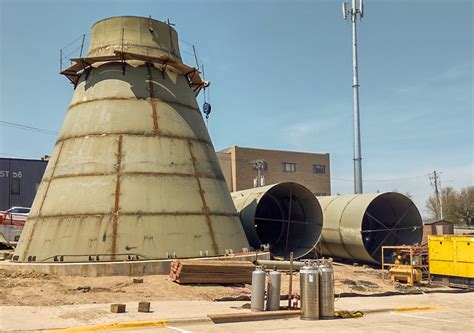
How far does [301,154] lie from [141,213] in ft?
163

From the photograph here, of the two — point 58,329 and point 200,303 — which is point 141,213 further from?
point 58,329

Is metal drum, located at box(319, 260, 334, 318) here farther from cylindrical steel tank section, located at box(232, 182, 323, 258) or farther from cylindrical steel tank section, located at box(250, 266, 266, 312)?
cylindrical steel tank section, located at box(232, 182, 323, 258)

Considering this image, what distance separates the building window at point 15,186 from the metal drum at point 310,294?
4327 centimetres

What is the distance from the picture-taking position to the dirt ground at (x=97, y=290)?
1240cm

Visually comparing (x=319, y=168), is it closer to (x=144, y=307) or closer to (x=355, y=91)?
(x=355, y=91)

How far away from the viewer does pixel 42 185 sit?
60.5 ft

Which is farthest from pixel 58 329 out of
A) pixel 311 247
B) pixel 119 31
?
pixel 311 247

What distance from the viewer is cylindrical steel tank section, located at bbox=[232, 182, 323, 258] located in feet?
78.0

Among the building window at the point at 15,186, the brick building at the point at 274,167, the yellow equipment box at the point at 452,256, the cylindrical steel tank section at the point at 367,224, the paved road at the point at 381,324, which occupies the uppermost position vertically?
the brick building at the point at 274,167

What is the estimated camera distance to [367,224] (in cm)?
2800

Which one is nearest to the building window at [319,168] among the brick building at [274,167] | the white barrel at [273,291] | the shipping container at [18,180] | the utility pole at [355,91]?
the brick building at [274,167]

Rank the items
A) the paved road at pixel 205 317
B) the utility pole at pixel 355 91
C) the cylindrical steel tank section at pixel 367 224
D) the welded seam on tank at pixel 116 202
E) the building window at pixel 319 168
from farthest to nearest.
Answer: the building window at pixel 319 168 → the utility pole at pixel 355 91 → the cylindrical steel tank section at pixel 367 224 → the welded seam on tank at pixel 116 202 → the paved road at pixel 205 317

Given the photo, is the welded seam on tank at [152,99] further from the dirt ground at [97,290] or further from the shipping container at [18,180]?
the shipping container at [18,180]

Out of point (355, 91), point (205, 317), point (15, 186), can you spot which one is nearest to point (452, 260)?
point (205, 317)
